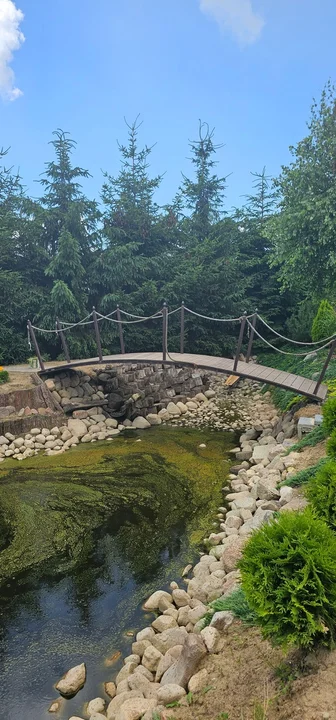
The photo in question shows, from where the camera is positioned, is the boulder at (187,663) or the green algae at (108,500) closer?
the boulder at (187,663)

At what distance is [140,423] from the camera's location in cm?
1143

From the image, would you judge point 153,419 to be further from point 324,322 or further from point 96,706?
point 96,706

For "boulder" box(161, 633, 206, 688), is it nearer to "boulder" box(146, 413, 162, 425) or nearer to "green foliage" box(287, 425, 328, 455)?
"green foliage" box(287, 425, 328, 455)

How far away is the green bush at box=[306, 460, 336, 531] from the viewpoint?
346 centimetres

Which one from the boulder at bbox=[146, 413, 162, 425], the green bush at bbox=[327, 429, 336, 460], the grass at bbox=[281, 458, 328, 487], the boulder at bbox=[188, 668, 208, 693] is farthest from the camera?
the boulder at bbox=[146, 413, 162, 425]

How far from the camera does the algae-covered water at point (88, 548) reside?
395 cm

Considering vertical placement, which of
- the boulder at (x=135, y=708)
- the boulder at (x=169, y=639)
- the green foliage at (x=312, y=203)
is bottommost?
the boulder at (x=169, y=639)

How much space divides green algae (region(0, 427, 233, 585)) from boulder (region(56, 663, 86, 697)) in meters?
1.57

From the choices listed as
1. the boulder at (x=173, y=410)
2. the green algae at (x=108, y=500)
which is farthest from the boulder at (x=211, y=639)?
the boulder at (x=173, y=410)

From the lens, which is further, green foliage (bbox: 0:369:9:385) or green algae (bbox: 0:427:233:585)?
green foliage (bbox: 0:369:9:385)

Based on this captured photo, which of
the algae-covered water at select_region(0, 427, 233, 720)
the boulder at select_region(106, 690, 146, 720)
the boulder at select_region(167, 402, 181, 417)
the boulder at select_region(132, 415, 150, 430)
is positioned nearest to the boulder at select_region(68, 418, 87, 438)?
the algae-covered water at select_region(0, 427, 233, 720)

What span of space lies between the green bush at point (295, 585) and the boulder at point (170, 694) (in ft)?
2.83

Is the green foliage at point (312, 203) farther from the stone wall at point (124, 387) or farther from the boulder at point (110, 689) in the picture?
the boulder at point (110, 689)

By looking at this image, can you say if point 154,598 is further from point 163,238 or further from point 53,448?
point 163,238
